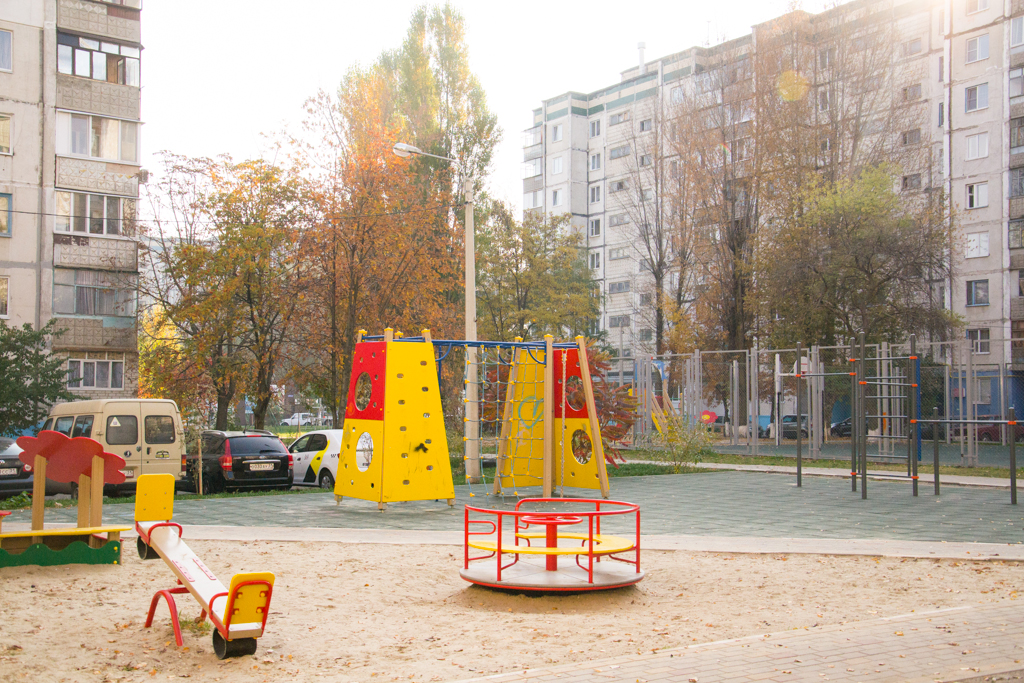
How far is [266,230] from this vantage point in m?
29.3

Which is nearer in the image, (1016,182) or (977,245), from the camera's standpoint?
(1016,182)

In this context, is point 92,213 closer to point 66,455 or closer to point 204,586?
point 66,455

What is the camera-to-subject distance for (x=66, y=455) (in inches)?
359

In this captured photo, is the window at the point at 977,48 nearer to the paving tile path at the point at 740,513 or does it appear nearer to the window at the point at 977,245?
the window at the point at 977,245

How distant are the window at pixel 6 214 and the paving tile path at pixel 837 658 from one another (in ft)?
111

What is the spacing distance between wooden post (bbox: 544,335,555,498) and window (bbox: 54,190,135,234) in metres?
24.2

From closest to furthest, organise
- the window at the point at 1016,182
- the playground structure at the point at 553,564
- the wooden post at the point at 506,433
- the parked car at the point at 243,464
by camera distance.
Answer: the playground structure at the point at 553,564
the wooden post at the point at 506,433
the parked car at the point at 243,464
the window at the point at 1016,182

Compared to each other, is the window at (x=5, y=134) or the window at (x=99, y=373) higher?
the window at (x=5, y=134)

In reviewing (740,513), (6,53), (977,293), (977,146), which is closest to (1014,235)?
(977,293)

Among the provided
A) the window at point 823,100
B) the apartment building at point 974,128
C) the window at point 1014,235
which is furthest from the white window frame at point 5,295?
the window at point 1014,235

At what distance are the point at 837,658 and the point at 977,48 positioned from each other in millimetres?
49505

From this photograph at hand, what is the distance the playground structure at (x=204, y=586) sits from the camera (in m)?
5.68

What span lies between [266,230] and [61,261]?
10.1 m

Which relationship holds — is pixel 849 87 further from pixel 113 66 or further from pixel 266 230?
pixel 113 66
